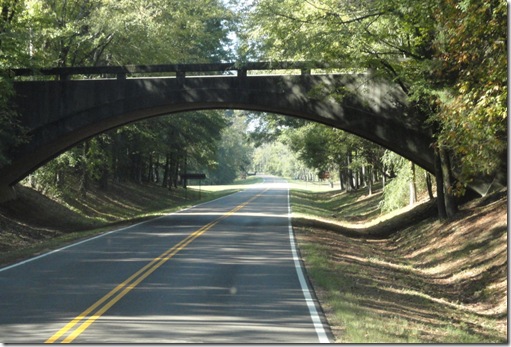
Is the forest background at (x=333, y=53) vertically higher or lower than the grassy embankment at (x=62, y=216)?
higher

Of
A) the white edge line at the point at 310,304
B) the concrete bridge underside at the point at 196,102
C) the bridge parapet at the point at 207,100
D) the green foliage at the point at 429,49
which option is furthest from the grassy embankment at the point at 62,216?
the green foliage at the point at 429,49

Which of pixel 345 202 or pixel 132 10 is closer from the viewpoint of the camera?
pixel 132 10

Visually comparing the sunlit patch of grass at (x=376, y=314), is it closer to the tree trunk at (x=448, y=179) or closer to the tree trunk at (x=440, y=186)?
the tree trunk at (x=448, y=179)

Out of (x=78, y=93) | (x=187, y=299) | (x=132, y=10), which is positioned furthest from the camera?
(x=132, y=10)

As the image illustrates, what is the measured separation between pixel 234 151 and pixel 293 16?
403 ft

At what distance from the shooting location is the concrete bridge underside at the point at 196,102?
2783 cm

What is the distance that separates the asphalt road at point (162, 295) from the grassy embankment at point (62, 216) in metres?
2.90

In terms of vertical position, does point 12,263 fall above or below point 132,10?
below

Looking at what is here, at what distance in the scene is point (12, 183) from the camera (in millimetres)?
31797

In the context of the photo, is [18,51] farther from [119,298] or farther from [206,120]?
[206,120]

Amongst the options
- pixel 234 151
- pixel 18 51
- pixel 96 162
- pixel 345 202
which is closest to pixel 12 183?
pixel 96 162

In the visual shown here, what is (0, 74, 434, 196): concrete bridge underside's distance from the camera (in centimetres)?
2783

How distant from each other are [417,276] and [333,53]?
324 inches

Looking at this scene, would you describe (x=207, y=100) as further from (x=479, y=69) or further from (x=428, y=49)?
(x=479, y=69)
